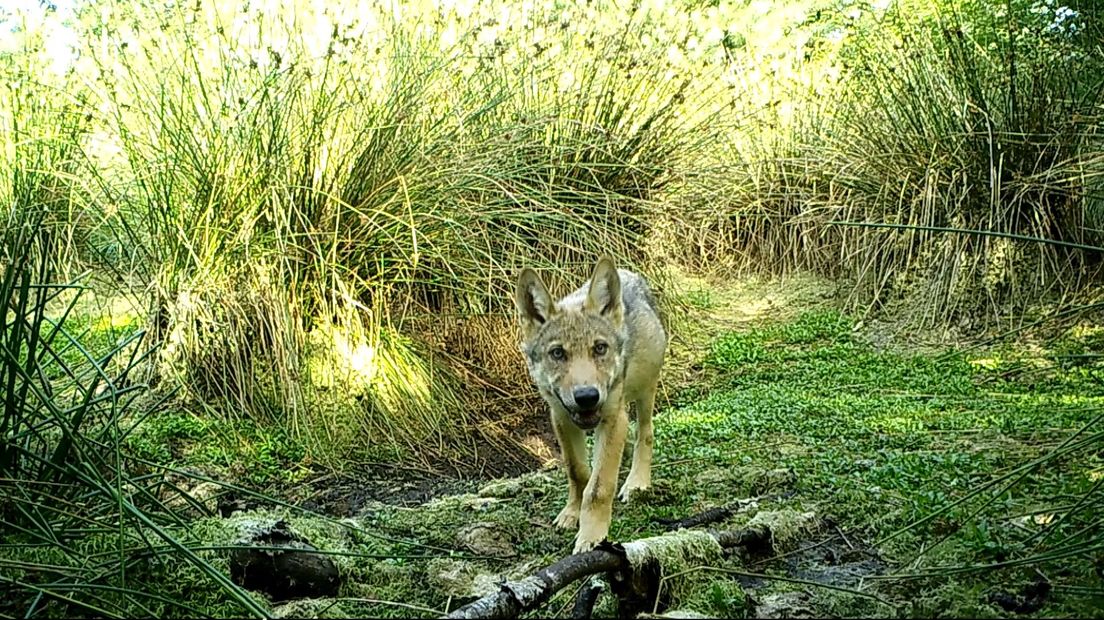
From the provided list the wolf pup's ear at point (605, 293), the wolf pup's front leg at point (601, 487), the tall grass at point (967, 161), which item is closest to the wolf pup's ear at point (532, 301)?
the wolf pup's ear at point (605, 293)

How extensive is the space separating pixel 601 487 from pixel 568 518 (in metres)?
0.45

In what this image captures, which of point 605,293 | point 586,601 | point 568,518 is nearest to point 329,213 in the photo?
point 605,293

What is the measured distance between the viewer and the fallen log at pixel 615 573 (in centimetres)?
242

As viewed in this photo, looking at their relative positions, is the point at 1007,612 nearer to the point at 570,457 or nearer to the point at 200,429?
the point at 570,457

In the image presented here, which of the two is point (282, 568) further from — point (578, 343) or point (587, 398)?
point (578, 343)

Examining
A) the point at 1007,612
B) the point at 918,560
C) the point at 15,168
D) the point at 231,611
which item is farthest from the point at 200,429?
the point at 1007,612

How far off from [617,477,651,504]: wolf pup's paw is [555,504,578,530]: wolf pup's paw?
1.56 ft

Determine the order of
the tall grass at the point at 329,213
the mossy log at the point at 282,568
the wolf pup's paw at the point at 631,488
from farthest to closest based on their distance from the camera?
1. the tall grass at the point at 329,213
2. the wolf pup's paw at the point at 631,488
3. the mossy log at the point at 282,568

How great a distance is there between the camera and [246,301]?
5797 mm

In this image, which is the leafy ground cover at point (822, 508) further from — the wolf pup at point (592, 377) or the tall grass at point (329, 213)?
the tall grass at point (329, 213)

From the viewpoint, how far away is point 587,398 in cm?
391

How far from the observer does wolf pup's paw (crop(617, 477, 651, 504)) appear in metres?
4.83

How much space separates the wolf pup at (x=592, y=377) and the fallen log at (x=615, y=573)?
2.21 feet

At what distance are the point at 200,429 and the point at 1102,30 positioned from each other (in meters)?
6.90
